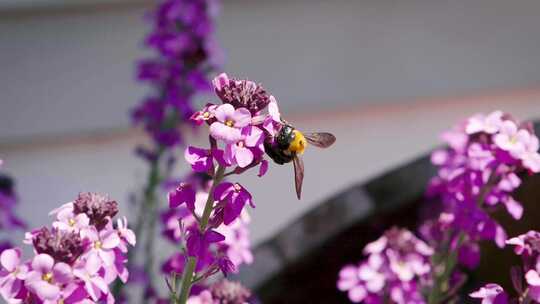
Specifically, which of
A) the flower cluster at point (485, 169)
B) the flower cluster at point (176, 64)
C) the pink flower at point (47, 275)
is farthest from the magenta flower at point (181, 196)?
the flower cluster at point (176, 64)

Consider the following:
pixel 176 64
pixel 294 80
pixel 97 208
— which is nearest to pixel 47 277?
pixel 97 208

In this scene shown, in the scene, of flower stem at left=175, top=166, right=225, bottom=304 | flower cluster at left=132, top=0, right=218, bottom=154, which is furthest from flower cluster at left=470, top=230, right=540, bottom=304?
flower cluster at left=132, top=0, right=218, bottom=154

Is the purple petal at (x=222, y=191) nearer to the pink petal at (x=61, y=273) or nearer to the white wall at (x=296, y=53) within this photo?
the pink petal at (x=61, y=273)

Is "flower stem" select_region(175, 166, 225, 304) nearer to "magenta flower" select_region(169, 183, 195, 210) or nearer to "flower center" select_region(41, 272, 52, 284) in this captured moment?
"magenta flower" select_region(169, 183, 195, 210)

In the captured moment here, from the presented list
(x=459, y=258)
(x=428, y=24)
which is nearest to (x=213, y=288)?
(x=459, y=258)

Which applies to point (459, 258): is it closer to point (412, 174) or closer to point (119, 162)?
point (412, 174)

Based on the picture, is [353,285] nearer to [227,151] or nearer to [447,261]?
[447,261]
